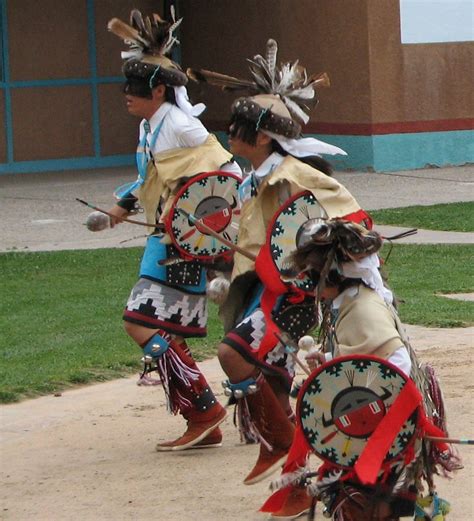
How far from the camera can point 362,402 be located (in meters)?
4.45

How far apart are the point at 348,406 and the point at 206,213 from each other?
207cm

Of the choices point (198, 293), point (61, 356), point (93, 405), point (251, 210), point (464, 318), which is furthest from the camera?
point (464, 318)

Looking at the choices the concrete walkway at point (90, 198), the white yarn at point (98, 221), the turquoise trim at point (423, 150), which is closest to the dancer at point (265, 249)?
the white yarn at point (98, 221)

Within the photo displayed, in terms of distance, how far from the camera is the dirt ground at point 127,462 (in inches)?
217

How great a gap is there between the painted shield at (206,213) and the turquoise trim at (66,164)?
13.8 metres

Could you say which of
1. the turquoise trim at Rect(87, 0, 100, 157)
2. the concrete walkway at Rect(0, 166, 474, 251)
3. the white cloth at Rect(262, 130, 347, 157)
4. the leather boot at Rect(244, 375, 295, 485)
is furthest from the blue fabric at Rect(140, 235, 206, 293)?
the turquoise trim at Rect(87, 0, 100, 157)

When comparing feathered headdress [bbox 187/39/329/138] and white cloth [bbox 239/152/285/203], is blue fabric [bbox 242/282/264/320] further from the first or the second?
feathered headdress [bbox 187/39/329/138]

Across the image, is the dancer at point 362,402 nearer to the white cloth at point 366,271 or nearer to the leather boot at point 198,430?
the white cloth at point 366,271

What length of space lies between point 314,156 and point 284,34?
44.7 ft

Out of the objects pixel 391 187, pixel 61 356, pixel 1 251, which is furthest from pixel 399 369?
pixel 391 187

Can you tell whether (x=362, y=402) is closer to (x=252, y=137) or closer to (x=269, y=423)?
(x=269, y=423)

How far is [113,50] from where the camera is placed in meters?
20.4

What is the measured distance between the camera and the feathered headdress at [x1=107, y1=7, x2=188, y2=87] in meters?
6.45

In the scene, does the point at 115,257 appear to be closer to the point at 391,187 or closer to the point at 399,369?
the point at 391,187
